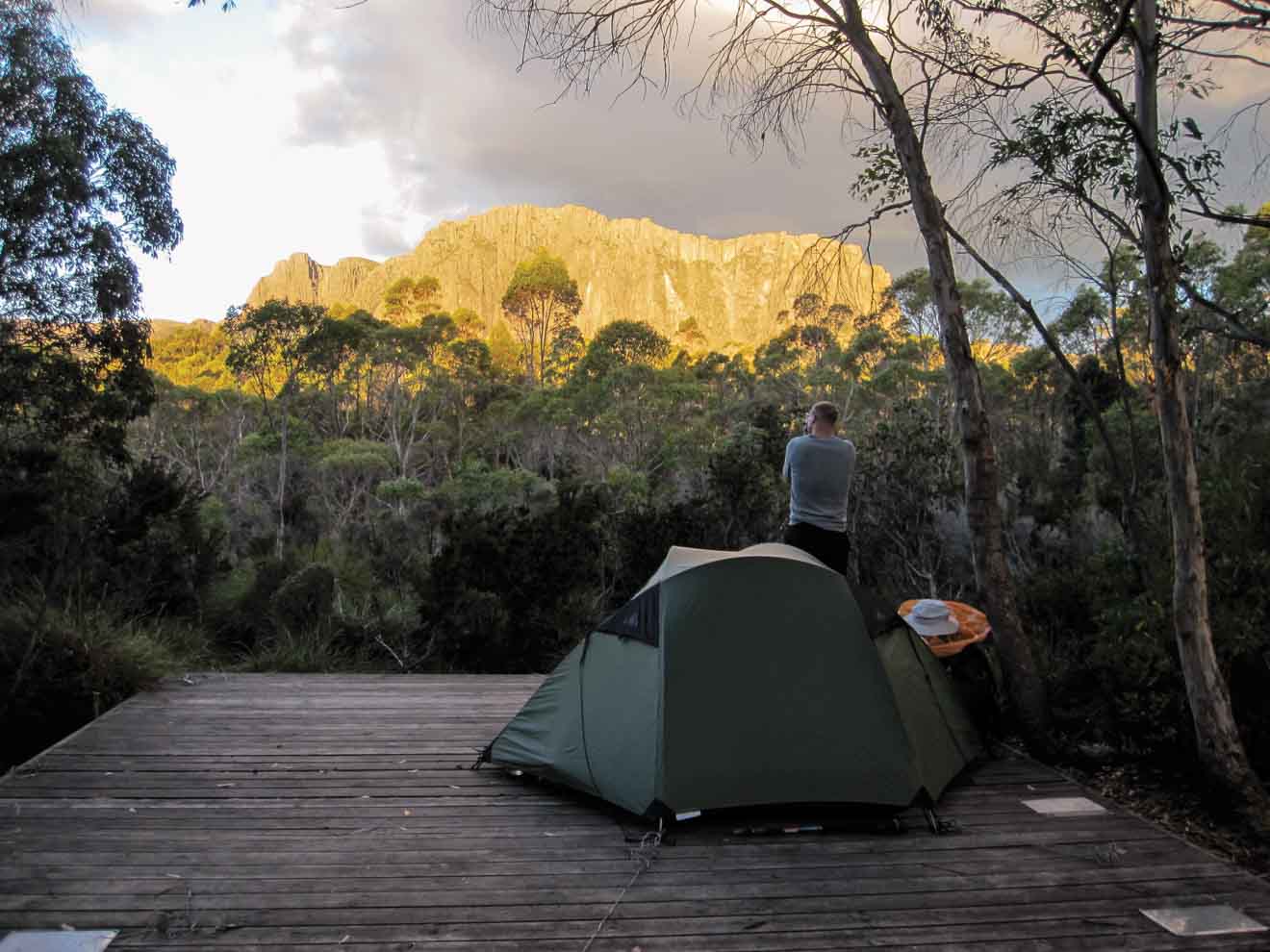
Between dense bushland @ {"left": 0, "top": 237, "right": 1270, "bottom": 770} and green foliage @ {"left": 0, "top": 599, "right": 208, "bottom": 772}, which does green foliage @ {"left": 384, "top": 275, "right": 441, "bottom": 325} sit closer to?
dense bushland @ {"left": 0, "top": 237, "right": 1270, "bottom": 770}

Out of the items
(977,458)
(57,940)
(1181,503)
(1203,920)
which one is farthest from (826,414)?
(57,940)

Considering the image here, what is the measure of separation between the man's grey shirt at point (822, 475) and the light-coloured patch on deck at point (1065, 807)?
5.71 feet

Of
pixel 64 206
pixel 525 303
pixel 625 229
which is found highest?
pixel 625 229

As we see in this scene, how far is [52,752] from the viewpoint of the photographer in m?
4.17

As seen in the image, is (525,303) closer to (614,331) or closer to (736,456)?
(614,331)

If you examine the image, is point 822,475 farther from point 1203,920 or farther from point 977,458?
point 1203,920

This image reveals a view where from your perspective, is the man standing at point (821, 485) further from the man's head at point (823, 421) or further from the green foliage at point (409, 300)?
the green foliage at point (409, 300)

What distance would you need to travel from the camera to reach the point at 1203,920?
2.54m

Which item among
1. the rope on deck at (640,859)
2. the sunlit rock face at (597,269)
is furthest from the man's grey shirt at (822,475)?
the sunlit rock face at (597,269)

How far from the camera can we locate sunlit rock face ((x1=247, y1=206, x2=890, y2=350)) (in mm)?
123188

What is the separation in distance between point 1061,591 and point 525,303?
48.8m

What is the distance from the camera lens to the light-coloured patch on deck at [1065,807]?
3441 mm

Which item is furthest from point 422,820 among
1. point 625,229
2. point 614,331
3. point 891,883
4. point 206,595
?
point 625,229

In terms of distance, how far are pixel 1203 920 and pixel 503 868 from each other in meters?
2.14
